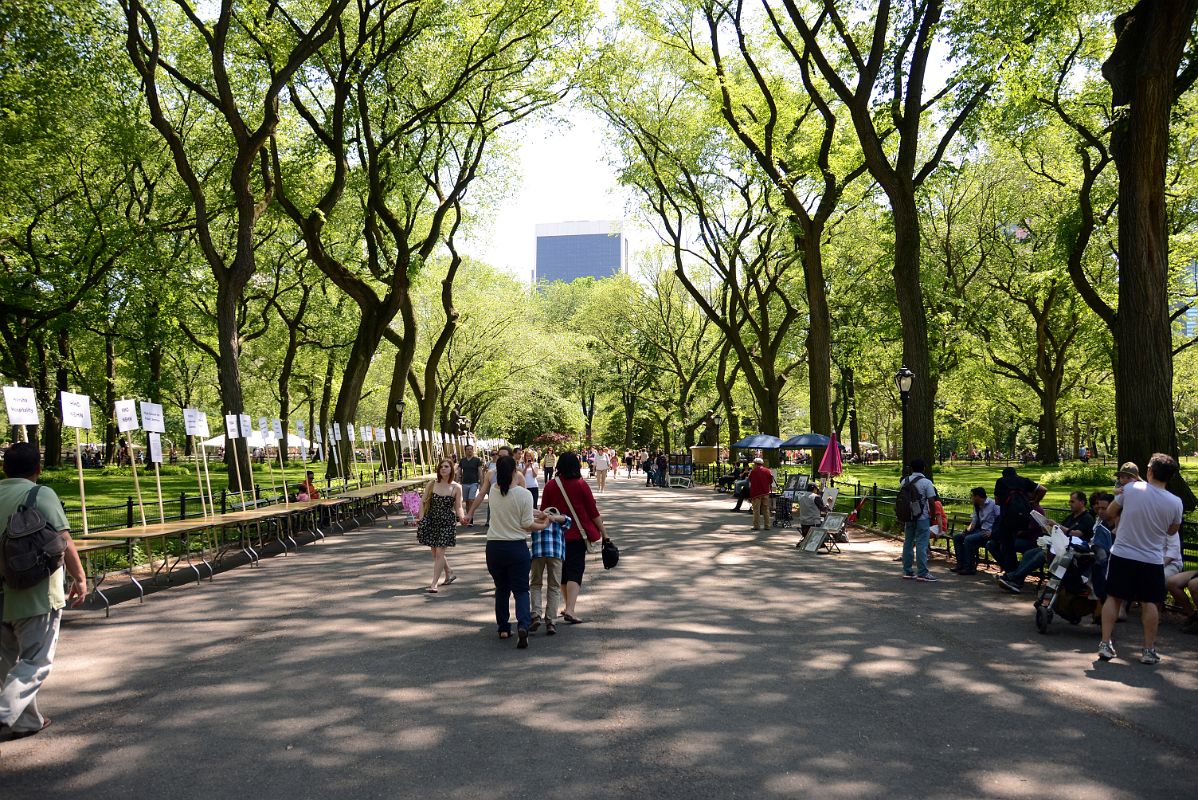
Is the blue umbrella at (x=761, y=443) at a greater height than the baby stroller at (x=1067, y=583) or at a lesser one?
greater

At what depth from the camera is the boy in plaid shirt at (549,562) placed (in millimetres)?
8820

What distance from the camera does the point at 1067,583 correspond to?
8844 millimetres

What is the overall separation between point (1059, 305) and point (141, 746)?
42362 millimetres

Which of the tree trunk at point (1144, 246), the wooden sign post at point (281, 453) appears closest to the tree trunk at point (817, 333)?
the tree trunk at point (1144, 246)

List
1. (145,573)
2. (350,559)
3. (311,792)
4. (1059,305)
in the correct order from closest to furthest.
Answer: (311,792), (145,573), (350,559), (1059,305)

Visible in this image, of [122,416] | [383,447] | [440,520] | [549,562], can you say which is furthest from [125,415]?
[383,447]

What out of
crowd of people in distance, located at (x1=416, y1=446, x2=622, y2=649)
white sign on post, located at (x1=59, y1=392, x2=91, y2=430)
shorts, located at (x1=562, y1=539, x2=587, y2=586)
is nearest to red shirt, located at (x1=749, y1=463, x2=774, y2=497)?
crowd of people in distance, located at (x1=416, y1=446, x2=622, y2=649)

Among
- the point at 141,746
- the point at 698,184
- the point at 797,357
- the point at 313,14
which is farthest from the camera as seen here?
the point at 797,357

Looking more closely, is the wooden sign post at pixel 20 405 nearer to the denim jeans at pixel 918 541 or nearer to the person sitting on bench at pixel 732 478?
the denim jeans at pixel 918 541

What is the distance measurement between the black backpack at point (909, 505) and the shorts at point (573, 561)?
18.2 feet

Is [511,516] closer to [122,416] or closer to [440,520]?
[440,520]

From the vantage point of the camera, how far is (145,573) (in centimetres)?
1352

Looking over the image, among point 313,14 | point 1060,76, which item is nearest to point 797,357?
point 1060,76

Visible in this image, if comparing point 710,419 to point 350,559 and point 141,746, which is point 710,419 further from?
point 141,746
